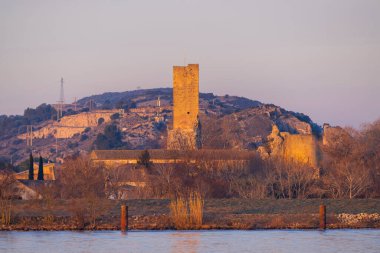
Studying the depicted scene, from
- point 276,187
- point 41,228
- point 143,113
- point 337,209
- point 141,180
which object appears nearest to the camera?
point 41,228

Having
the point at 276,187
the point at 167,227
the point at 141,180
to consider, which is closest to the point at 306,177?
the point at 276,187

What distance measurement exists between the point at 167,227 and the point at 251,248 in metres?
6.65

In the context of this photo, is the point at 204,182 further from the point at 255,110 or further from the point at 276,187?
the point at 255,110

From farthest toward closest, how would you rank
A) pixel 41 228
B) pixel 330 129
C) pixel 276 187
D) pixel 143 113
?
pixel 143 113
pixel 330 129
pixel 276 187
pixel 41 228

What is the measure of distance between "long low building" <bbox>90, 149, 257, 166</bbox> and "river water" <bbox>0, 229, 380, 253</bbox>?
29.7 meters

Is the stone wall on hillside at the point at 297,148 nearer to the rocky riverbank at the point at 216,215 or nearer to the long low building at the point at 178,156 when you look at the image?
the long low building at the point at 178,156

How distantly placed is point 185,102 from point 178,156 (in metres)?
19.0

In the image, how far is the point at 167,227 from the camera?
35.4 m

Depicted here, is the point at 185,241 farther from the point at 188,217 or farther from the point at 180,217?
the point at 188,217

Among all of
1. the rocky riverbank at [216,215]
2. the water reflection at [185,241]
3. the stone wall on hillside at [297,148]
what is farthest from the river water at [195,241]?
the stone wall on hillside at [297,148]

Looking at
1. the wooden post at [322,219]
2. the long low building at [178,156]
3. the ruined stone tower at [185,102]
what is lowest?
the wooden post at [322,219]

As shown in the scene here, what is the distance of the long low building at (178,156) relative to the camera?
65.0m

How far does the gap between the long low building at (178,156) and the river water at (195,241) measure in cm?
2969

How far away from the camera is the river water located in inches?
1138
